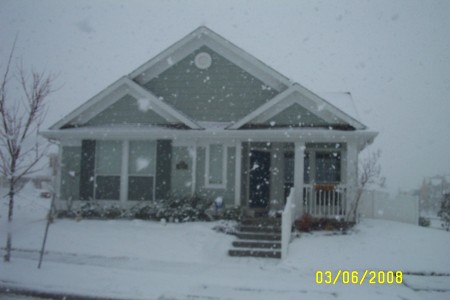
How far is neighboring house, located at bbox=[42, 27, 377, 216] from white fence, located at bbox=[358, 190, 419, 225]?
1.42 metres

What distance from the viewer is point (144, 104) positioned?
45.5ft

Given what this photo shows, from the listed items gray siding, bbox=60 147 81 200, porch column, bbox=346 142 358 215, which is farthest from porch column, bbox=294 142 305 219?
gray siding, bbox=60 147 81 200

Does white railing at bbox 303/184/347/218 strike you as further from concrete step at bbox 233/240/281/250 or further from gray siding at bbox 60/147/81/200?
gray siding at bbox 60/147/81/200

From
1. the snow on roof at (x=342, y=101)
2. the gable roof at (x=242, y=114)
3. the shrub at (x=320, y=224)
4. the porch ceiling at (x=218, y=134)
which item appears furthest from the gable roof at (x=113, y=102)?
the snow on roof at (x=342, y=101)

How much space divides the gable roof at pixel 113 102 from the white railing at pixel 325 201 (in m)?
5.01

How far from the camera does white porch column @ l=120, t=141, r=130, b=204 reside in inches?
529

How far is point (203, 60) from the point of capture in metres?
14.5

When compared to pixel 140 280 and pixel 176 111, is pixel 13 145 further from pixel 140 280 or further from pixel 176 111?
pixel 176 111

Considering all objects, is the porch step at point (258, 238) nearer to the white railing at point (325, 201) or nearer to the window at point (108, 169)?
the white railing at point (325, 201)

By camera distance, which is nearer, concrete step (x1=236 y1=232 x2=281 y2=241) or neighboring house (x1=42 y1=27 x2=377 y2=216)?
concrete step (x1=236 y1=232 x2=281 y2=241)

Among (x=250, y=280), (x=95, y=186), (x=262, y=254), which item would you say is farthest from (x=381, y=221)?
(x=95, y=186)

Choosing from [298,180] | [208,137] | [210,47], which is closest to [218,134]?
[208,137]

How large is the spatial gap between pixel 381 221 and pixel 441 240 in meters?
2.55

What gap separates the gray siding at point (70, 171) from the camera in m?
13.7
